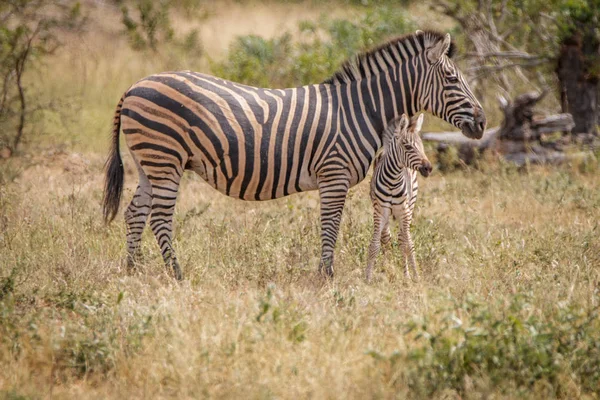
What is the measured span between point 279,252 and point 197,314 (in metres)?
1.99

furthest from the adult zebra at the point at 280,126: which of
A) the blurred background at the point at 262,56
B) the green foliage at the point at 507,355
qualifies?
the blurred background at the point at 262,56

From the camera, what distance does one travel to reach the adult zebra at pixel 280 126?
290 inches

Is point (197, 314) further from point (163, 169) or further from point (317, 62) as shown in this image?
point (317, 62)

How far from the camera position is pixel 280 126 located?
7559mm

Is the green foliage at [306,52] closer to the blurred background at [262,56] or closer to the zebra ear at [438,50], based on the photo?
the blurred background at [262,56]

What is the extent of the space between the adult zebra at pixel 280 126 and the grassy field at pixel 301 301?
2.21 feet

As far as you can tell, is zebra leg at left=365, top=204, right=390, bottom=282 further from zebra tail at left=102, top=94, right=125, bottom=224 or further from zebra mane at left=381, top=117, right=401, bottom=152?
zebra tail at left=102, top=94, right=125, bottom=224

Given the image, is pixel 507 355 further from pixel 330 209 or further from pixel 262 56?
pixel 262 56

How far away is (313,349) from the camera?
5.31 metres

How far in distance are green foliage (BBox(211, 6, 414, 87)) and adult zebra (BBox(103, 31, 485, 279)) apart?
7.14 meters

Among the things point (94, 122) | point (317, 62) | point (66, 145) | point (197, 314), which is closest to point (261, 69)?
point (317, 62)

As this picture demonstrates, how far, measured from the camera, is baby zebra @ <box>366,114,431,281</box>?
23.6ft

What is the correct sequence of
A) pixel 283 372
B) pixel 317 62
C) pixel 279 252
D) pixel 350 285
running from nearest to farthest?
pixel 283 372, pixel 350 285, pixel 279 252, pixel 317 62

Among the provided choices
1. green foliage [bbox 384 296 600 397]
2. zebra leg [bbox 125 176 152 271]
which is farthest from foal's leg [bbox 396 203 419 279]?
zebra leg [bbox 125 176 152 271]
